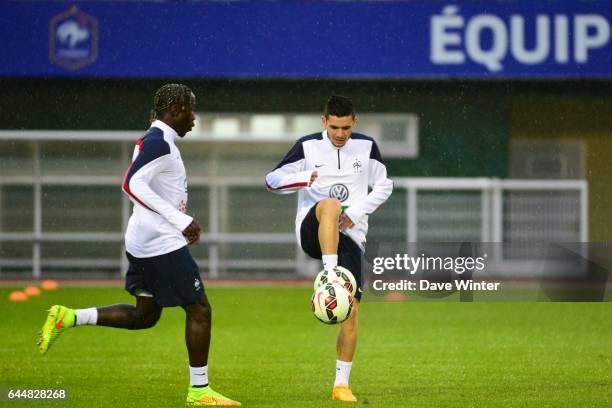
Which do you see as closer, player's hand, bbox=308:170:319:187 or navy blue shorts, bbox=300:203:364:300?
player's hand, bbox=308:170:319:187

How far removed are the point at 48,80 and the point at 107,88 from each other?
119 centimetres

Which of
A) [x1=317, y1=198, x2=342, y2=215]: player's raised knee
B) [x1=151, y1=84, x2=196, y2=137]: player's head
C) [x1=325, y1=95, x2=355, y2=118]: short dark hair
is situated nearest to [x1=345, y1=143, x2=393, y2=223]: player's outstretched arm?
[x1=317, y1=198, x2=342, y2=215]: player's raised knee

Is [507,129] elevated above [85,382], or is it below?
above

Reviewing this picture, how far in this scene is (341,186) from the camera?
8.79 metres

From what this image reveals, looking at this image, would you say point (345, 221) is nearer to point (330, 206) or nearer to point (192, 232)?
point (330, 206)

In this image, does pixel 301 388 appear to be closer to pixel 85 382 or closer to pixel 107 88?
pixel 85 382

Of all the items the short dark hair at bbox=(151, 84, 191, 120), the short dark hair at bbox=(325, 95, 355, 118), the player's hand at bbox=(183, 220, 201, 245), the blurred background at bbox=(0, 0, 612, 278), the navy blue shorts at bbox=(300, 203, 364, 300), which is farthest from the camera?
the blurred background at bbox=(0, 0, 612, 278)

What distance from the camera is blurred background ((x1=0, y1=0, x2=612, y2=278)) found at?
2370cm

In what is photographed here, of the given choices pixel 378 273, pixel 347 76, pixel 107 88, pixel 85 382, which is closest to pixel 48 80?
pixel 107 88

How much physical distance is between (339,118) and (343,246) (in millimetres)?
888

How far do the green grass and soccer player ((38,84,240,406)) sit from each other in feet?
1.89

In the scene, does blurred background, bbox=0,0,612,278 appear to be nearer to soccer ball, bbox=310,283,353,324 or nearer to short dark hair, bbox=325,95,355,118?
short dark hair, bbox=325,95,355,118

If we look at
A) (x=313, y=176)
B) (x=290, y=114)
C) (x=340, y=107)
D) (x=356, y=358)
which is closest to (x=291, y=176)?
(x=313, y=176)

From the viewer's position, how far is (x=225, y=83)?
2575 cm
